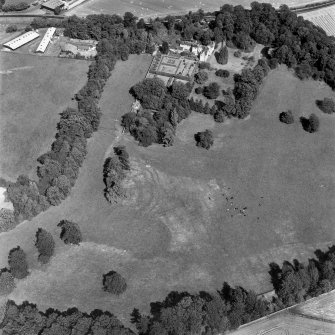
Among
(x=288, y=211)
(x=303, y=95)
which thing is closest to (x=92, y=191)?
(x=288, y=211)

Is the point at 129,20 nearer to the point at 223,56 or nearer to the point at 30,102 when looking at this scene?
the point at 223,56

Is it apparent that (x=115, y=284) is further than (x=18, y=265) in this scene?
No

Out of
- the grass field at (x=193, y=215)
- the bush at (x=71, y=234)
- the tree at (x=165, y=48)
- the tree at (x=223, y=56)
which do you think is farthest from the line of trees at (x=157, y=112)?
the bush at (x=71, y=234)

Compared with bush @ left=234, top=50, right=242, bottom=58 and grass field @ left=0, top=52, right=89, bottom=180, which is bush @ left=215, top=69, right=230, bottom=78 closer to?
bush @ left=234, top=50, right=242, bottom=58

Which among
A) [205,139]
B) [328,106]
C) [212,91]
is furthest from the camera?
[212,91]

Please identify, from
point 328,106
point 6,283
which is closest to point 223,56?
point 328,106

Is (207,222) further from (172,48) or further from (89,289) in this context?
(172,48)
